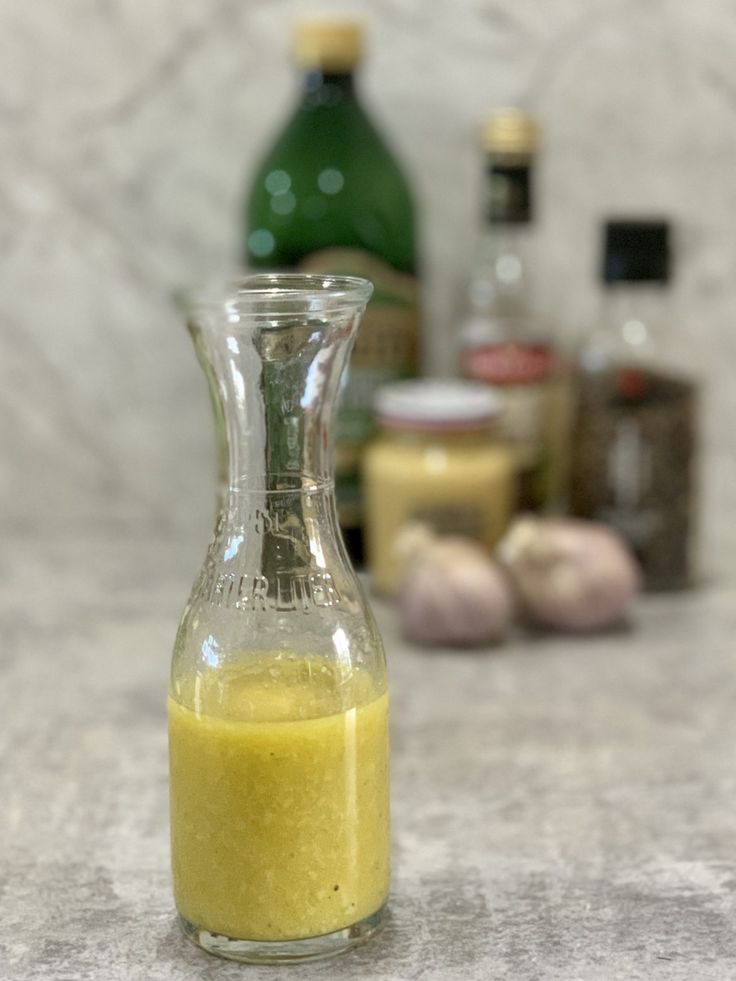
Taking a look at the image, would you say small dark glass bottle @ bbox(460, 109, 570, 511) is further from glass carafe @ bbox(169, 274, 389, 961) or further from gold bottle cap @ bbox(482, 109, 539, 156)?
glass carafe @ bbox(169, 274, 389, 961)

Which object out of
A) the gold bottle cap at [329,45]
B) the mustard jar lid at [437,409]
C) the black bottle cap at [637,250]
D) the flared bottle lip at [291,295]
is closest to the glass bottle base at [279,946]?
the flared bottle lip at [291,295]

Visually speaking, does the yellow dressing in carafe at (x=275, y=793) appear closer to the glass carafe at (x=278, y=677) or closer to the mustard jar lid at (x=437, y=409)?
the glass carafe at (x=278, y=677)

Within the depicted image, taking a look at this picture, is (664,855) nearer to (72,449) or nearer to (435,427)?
(435,427)

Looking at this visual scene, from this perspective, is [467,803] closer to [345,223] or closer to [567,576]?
[567,576]

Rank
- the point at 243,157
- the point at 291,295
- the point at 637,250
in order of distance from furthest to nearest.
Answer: the point at 243,157 → the point at 637,250 → the point at 291,295

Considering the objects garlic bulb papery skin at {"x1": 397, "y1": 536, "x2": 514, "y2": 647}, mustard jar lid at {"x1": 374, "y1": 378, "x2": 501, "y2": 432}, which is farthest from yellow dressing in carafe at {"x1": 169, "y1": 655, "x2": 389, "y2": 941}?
mustard jar lid at {"x1": 374, "y1": 378, "x2": 501, "y2": 432}

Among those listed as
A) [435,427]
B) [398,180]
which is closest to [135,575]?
[435,427]

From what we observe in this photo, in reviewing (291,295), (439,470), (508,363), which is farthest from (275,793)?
(508,363)

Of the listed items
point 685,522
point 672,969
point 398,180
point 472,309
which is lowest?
point 672,969
